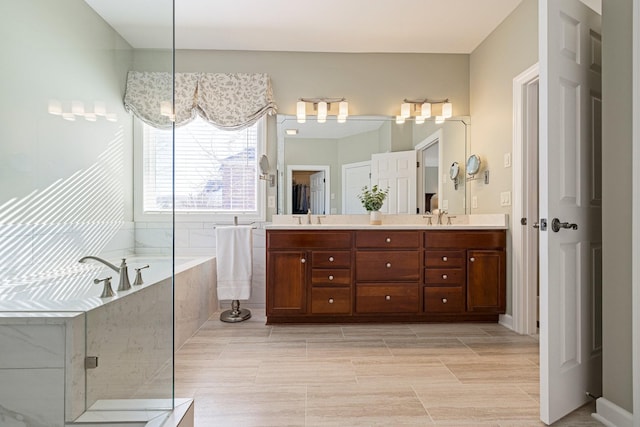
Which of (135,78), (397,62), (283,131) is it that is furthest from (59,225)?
(397,62)

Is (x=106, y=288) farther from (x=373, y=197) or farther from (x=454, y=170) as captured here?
(x=454, y=170)

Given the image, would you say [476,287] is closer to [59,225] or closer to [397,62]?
[397,62]

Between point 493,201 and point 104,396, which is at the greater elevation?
point 493,201

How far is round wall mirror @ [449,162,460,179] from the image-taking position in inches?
141

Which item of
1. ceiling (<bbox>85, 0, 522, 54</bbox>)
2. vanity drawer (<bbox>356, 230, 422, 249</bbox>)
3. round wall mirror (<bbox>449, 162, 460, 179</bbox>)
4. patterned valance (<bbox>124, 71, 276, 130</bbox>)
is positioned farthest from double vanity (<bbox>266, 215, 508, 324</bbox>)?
ceiling (<bbox>85, 0, 522, 54</bbox>)

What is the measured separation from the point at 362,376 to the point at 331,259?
1.12 meters

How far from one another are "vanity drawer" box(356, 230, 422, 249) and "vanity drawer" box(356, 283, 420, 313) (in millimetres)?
329

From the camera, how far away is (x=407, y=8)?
291cm

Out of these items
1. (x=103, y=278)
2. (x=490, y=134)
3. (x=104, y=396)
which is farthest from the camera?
(x=490, y=134)

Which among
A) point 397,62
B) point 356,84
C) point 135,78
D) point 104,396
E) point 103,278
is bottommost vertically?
point 104,396

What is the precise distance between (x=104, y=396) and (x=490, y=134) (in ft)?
10.9

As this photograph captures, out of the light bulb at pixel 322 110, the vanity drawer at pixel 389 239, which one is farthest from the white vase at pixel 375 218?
the light bulb at pixel 322 110

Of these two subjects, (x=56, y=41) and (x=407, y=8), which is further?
(x=407, y=8)

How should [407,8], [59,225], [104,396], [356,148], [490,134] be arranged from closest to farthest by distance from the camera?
[104,396]
[59,225]
[407,8]
[490,134]
[356,148]
